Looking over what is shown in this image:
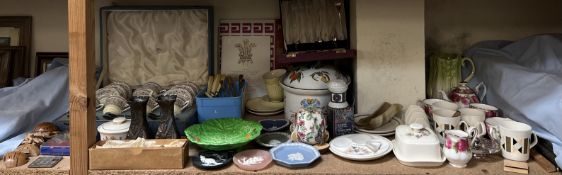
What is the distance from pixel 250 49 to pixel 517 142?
0.83 m

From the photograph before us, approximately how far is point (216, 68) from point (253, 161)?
0.59 m

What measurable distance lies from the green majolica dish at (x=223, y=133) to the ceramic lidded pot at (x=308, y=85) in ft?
0.49

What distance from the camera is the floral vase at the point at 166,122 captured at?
94 centimetres

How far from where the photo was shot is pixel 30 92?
1153 mm

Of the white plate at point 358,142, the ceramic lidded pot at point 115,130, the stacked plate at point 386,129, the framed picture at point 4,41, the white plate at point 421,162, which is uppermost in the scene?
the framed picture at point 4,41

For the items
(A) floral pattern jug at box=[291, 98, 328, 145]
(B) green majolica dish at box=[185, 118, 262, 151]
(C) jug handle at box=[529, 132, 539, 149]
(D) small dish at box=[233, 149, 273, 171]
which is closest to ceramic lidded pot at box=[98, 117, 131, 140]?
(B) green majolica dish at box=[185, 118, 262, 151]

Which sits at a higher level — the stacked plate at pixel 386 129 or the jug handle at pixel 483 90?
the jug handle at pixel 483 90

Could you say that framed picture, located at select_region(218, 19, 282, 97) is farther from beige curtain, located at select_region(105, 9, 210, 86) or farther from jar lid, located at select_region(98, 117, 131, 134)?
jar lid, located at select_region(98, 117, 131, 134)

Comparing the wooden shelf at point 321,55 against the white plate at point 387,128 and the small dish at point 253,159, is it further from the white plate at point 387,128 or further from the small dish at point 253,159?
the small dish at point 253,159

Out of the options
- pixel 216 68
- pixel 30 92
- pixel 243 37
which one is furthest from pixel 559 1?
pixel 30 92

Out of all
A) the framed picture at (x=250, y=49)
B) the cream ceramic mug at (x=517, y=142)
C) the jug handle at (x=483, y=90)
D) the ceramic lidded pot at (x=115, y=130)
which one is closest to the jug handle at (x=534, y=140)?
Result: the cream ceramic mug at (x=517, y=142)

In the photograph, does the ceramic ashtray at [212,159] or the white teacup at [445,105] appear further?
the white teacup at [445,105]

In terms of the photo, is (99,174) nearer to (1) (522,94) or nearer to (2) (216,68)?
(2) (216,68)

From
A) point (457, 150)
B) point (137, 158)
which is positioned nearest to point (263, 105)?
point (137, 158)
